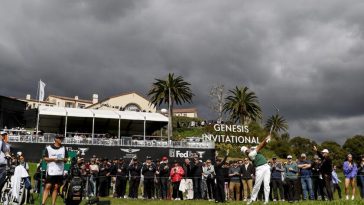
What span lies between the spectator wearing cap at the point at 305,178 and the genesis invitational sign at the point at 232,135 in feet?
133

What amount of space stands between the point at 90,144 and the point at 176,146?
30.9 feet

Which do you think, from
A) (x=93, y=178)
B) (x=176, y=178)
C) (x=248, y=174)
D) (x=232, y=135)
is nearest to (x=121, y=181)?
(x=93, y=178)

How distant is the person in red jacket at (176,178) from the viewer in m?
19.4

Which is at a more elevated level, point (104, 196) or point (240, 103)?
point (240, 103)

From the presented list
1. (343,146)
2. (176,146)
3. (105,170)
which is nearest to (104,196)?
(105,170)

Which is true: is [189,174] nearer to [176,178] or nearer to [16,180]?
[176,178]

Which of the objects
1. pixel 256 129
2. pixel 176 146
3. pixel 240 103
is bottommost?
pixel 176 146

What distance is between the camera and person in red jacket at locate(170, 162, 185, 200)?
19.4 metres

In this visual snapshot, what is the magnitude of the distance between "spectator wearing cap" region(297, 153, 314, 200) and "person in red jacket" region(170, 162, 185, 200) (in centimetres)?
524

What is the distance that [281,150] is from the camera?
68375mm

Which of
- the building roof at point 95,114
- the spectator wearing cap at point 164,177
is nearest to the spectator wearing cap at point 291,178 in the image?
the spectator wearing cap at point 164,177

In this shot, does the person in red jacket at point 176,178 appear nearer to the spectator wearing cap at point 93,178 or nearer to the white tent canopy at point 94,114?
the spectator wearing cap at point 93,178

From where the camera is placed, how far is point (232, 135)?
6025 centimetres

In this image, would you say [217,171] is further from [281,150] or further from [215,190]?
[281,150]
